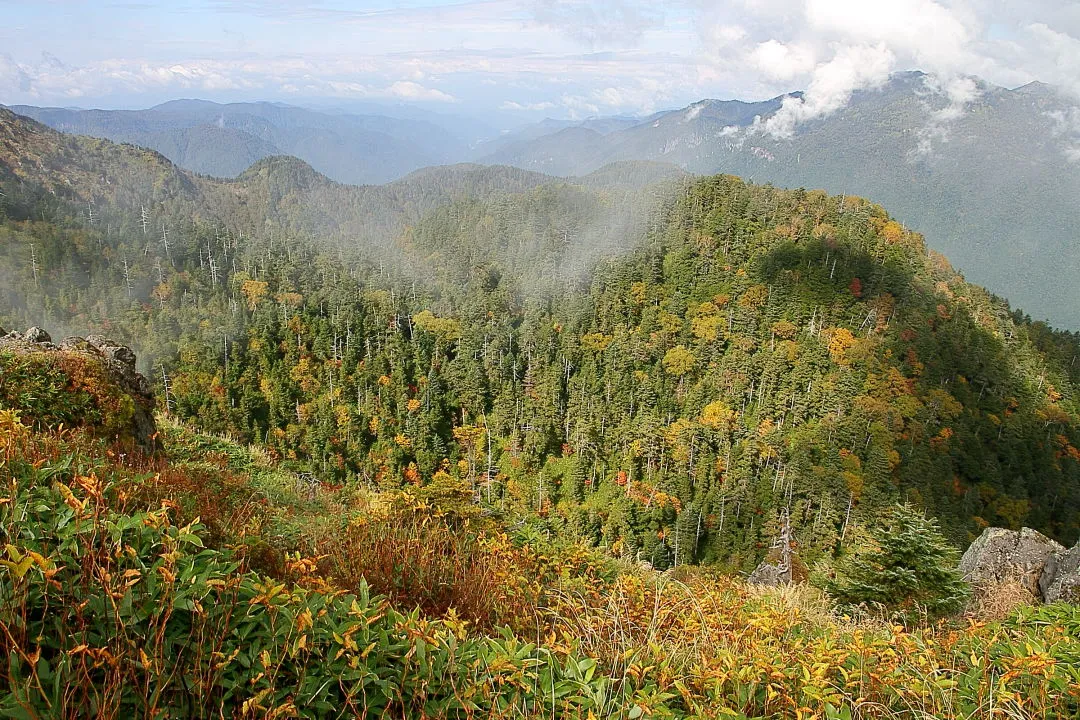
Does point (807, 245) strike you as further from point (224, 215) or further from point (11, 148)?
point (11, 148)

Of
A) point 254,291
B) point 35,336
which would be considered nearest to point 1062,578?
point 35,336

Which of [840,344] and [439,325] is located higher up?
[840,344]

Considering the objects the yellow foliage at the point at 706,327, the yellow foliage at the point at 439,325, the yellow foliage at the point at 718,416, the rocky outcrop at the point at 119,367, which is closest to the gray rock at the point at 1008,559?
the rocky outcrop at the point at 119,367

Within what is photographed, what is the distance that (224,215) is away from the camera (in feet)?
542

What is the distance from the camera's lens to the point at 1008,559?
13750 millimetres

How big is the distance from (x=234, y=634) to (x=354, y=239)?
525ft

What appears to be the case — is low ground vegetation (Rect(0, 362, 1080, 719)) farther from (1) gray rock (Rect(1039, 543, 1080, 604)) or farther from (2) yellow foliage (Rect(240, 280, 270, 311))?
(2) yellow foliage (Rect(240, 280, 270, 311))

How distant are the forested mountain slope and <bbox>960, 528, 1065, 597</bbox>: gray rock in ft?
96.8

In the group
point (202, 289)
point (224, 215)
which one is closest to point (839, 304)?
point (202, 289)

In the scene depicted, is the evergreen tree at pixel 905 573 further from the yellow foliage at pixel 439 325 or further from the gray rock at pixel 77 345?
the yellow foliage at pixel 439 325

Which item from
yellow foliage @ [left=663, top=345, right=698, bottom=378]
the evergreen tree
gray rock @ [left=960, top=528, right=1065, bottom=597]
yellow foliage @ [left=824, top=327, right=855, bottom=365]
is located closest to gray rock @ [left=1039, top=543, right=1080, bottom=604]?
gray rock @ [left=960, top=528, right=1065, bottom=597]

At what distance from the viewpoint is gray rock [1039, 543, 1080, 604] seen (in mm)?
10422

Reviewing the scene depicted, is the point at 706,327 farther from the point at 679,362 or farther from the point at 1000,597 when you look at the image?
the point at 1000,597

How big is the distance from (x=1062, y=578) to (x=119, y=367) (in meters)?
18.0
